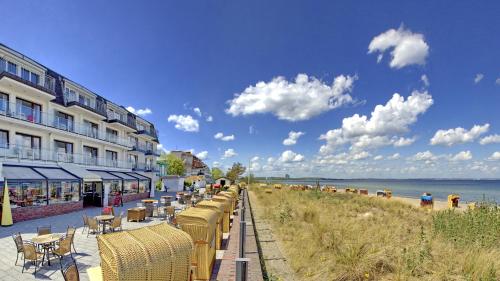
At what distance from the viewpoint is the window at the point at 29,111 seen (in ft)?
60.0

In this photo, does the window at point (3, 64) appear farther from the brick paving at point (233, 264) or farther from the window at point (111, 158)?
the brick paving at point (233, 264)

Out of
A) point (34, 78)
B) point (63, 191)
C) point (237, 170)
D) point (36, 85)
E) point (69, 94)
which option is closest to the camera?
point (36, 85)

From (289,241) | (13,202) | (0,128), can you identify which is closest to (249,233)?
(289,241)

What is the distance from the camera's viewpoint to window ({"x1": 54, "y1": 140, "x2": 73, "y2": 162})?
2122cm

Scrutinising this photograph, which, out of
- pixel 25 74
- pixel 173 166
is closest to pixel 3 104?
pixel 25 74

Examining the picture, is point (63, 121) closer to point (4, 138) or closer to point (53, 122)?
point (53, 122)

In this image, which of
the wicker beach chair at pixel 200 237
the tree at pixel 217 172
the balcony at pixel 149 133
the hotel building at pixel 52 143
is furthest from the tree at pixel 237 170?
the wicker beach chair at pixel 200 237

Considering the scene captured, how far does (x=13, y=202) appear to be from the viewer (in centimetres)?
1547

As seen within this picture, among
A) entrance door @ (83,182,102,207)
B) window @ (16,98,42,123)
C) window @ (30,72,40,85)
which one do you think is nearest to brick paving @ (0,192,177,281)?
window @ (16,98,42,123)

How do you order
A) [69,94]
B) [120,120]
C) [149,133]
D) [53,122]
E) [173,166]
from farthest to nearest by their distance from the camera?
1. [173,166]
2. [149,133]
3. [120,120]
4. [69,94]
5. [53,122]

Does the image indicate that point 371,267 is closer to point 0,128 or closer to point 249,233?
A: point 249,233

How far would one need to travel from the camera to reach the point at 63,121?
22.4 meters

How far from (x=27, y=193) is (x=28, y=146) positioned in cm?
475

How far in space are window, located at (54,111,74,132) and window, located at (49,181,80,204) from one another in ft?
16.9
